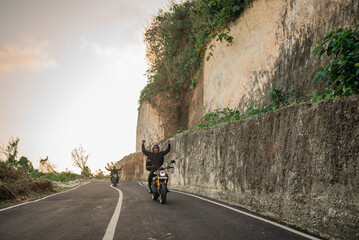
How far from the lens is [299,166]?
611 cm

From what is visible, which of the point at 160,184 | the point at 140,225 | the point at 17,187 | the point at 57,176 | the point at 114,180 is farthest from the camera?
the point at 57,176

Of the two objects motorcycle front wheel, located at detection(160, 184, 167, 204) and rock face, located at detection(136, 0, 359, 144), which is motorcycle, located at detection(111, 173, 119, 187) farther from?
Answer: motorcycle front wheel, located at detection(160, 184, 167, 204)

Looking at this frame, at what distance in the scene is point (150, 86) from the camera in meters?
34.0

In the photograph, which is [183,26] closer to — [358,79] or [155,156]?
[155,156]

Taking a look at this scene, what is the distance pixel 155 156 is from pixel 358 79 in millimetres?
6786

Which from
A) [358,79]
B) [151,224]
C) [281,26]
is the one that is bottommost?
[151,224]

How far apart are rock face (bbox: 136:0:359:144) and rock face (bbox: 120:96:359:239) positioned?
3915 mm

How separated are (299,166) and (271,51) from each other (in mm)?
8798

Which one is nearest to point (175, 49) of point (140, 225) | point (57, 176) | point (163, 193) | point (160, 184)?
point (160, 184)

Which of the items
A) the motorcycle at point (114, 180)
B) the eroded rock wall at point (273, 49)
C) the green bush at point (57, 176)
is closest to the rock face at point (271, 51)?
the eroded rock wall at point (273, 49)

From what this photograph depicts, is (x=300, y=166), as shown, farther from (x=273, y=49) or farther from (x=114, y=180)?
(x=114, y=180)

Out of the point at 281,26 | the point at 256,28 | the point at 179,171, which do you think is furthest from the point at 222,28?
the point at 179,171

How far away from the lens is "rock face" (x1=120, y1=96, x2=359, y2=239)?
15.4ft

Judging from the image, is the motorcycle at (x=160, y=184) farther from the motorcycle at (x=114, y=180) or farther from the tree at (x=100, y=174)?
the tree at (x=100, y=174)
